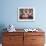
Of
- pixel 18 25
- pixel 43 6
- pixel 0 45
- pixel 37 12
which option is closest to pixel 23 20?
pixel 18 25

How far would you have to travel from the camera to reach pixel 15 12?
4.34 metres

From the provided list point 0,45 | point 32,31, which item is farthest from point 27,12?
point 0,45

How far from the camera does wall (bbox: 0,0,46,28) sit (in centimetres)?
433

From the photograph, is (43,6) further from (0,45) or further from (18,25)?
(0,45)

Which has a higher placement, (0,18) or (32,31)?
(0,18)

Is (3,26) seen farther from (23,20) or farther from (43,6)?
(43,6)

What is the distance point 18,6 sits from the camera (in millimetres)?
4328

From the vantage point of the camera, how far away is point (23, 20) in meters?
4.35

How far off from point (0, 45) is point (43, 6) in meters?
1.87

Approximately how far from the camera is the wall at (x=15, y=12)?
433 cm

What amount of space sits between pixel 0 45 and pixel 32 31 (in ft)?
3.82

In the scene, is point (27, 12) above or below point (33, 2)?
below

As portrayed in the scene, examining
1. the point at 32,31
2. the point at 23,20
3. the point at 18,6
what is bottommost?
the point at 32,31

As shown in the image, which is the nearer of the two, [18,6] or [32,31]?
[32,31]
